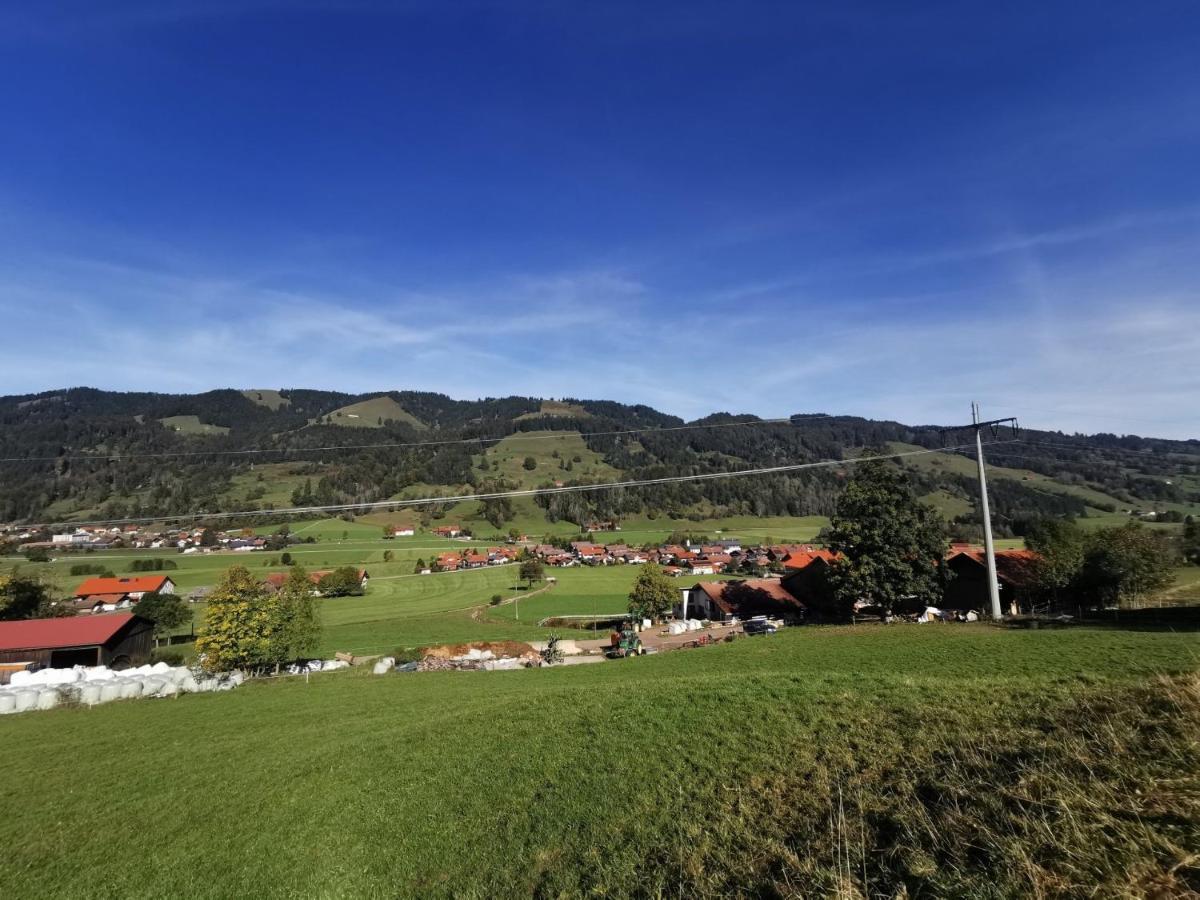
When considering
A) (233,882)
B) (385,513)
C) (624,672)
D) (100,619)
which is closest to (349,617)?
(100,619)

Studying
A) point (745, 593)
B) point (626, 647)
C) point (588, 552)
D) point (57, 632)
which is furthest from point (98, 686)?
point (588, 552)

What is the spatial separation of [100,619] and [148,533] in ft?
423

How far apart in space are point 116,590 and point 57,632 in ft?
146

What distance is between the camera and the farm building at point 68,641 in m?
49.0

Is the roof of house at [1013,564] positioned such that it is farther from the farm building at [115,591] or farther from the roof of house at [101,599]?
the roof of house at [101,599]

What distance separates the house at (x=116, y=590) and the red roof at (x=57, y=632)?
3682cm

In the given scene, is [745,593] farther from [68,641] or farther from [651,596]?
[68,641]

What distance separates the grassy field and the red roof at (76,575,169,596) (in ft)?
273

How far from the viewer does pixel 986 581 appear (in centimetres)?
4944

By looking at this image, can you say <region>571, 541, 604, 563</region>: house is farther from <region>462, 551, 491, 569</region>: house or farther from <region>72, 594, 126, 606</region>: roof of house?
<region>72, 594, 126, 606</region>: roof of house

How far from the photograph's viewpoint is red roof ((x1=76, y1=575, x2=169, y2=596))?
86.8 meters

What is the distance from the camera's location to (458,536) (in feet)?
525

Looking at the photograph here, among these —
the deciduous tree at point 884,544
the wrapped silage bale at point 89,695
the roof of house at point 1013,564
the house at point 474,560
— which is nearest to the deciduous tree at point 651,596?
the deciduous tree at point 884,544

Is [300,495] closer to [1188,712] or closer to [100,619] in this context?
[100,619]
